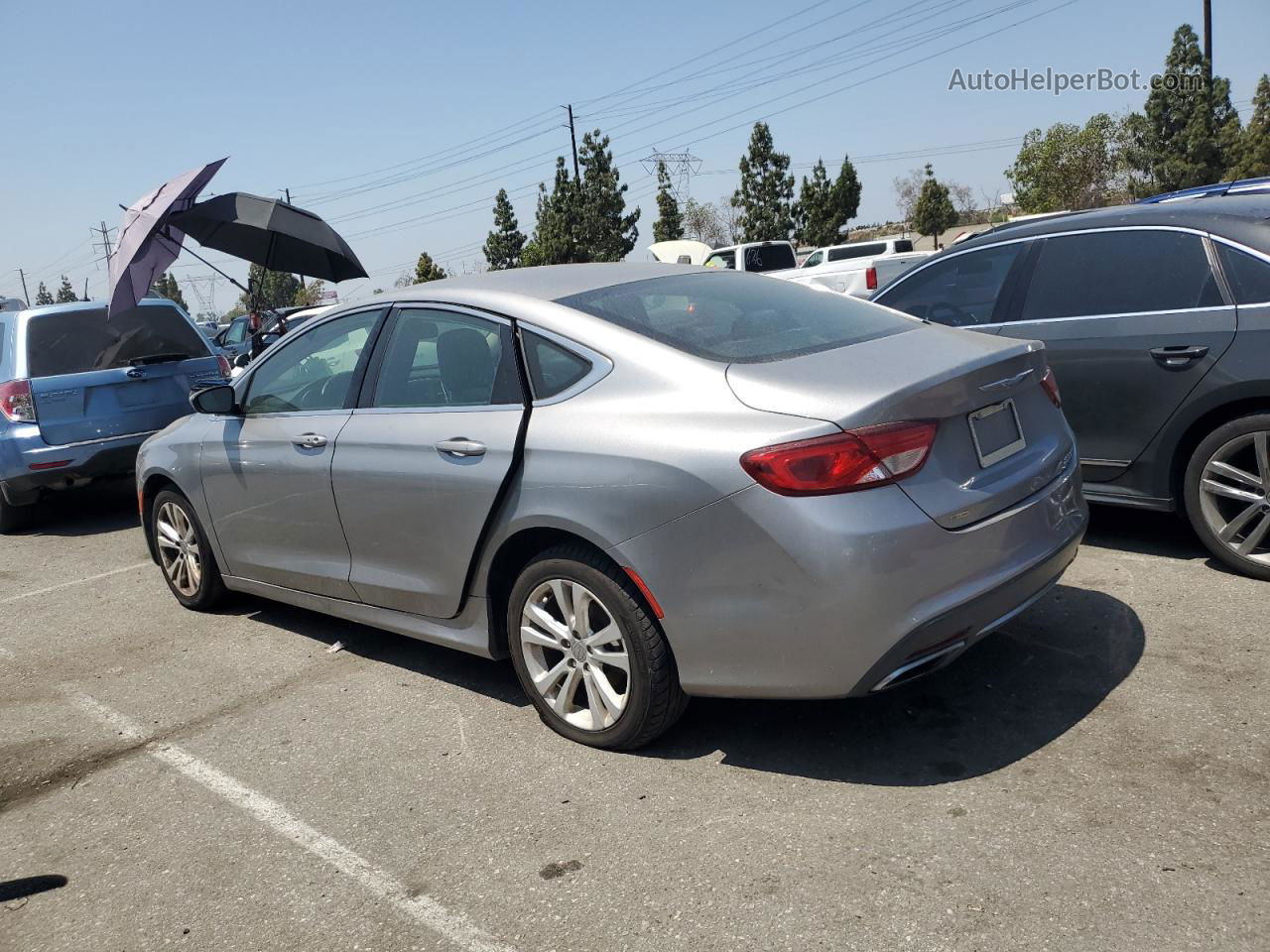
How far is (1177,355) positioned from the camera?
15.2ft

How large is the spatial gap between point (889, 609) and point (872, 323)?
1.33 m

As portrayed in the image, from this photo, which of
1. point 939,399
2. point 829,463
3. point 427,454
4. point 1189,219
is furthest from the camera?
point 1189,219

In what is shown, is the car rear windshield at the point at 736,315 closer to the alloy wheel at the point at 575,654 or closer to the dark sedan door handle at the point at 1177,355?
the alloy wheel at the point at 575,654

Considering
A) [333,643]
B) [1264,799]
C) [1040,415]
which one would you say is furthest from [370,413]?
[1264,799]

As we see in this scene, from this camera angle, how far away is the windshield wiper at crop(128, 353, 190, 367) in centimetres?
842

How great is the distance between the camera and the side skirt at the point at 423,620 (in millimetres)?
3824

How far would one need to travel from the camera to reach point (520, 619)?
12.0 feet

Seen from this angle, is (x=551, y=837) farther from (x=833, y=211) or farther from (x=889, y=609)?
(x=833, y=211)

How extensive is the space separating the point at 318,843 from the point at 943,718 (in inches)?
82.1

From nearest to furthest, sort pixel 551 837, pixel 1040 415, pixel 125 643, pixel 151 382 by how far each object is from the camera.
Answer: pixel 551 837 < pixel 1040 415 < pixel 125 643 < pixel 151 382

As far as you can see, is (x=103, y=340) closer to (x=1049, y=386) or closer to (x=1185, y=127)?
(x=1049, y=386)

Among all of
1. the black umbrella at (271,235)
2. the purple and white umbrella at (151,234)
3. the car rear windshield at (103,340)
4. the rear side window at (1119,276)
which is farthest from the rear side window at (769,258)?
the rear side window at (1119,276)

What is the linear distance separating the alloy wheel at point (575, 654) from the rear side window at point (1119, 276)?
3.10 metres

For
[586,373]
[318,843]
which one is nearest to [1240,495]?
[586,373]
